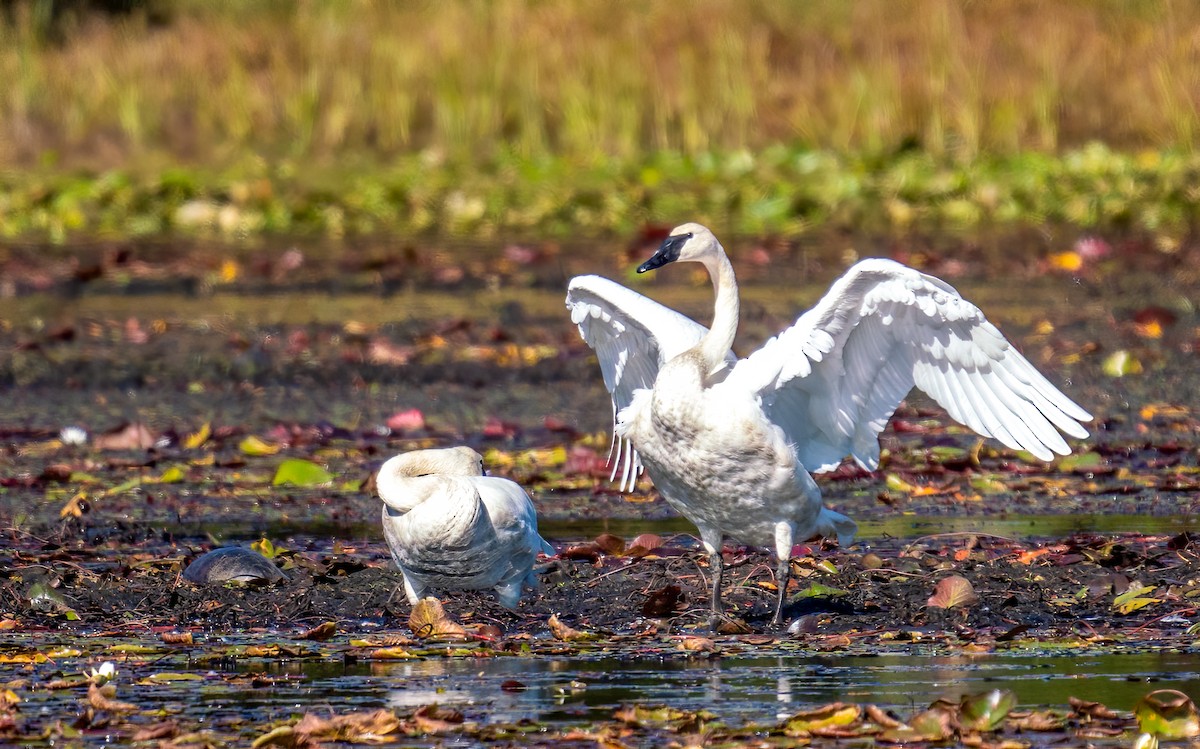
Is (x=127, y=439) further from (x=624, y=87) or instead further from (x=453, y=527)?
(x=624, y=87)

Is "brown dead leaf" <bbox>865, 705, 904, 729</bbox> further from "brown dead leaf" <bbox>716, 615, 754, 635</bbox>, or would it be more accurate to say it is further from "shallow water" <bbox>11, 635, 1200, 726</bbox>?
"brown dead leaf" <bbox>716, 615, 754, 635</bbox>

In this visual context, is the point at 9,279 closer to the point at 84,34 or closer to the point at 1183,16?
the point at 84,34

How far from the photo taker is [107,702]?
5.50 metres

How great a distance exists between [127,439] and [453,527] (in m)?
4.40

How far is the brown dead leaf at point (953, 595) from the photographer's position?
6.86 meters

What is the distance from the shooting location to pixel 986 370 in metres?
7.38

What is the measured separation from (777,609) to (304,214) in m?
12.6

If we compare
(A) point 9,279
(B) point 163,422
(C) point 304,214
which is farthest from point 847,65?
(B) point 163,422

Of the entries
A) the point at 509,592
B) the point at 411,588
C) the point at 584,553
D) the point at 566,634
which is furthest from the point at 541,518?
the point at 566,634

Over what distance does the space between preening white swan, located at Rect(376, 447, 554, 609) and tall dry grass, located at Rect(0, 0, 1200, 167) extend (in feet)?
44.2

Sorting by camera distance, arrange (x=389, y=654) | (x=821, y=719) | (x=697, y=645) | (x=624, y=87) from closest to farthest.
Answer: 1. (x=821, y=719)
2. (x=389, y=654)
3. (x=697, y=645)
4. (x=624, y=87)

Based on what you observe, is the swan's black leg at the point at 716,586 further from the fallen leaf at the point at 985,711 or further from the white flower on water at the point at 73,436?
the white flower on water at the point at 73,436

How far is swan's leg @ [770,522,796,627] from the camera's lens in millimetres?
7011

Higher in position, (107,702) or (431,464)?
(431,464)
